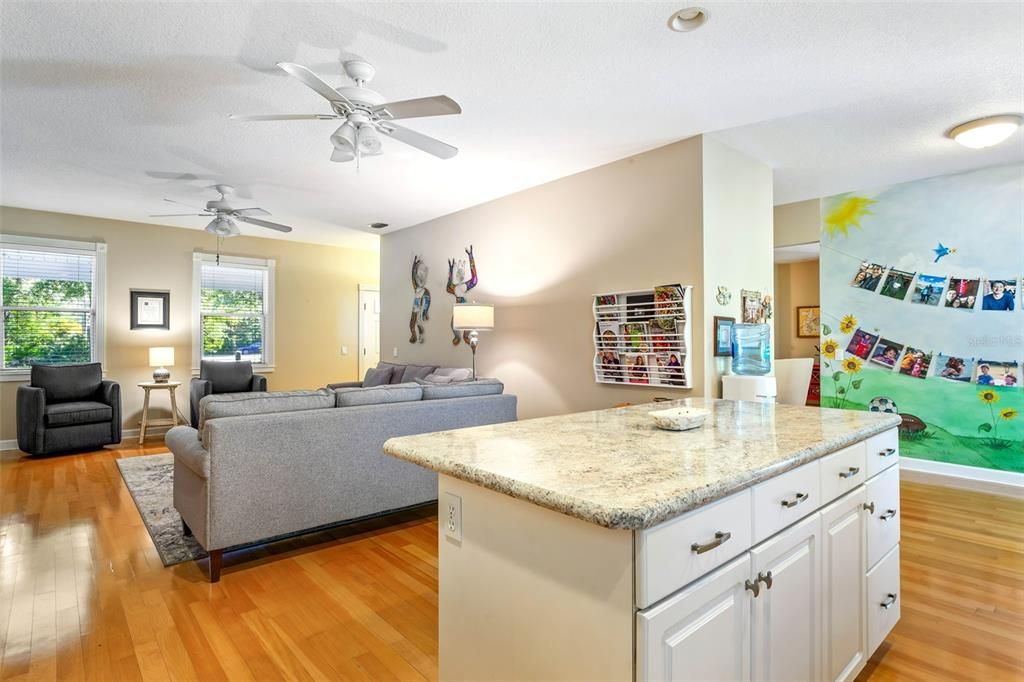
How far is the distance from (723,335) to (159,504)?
416cm

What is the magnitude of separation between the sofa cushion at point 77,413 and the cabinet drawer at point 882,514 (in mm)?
6483

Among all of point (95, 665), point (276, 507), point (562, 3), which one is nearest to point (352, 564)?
point (276, 507)

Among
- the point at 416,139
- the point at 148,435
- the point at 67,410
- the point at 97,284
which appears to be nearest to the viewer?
the point at 416,139

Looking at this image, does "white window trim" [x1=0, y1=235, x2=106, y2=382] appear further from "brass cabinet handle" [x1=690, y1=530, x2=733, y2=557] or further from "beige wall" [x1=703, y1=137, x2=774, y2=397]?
"brass cabinet handle" [x1=690, y1=530, x2=733, y2=557]

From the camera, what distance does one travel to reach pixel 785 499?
1.36m

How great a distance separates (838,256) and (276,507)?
17.0 ft

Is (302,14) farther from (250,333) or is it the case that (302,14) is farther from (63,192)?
(250,333)

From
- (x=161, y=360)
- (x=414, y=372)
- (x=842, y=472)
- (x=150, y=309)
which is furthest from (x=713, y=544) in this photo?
(x=150, y=309)

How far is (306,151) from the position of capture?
382cm

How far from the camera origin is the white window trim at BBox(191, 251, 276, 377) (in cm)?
658

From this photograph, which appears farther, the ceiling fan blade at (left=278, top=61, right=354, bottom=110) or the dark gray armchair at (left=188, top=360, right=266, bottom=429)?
the dark gray armchair at (left=188, top=360, right=266, bottom=429)

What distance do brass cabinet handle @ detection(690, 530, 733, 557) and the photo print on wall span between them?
4.53 metres

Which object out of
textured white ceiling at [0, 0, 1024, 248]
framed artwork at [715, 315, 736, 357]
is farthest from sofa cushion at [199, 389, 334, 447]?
framed artwork at [715, 315, 736, 357]

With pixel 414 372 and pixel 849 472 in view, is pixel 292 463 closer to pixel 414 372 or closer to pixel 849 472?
pixel 849 472
